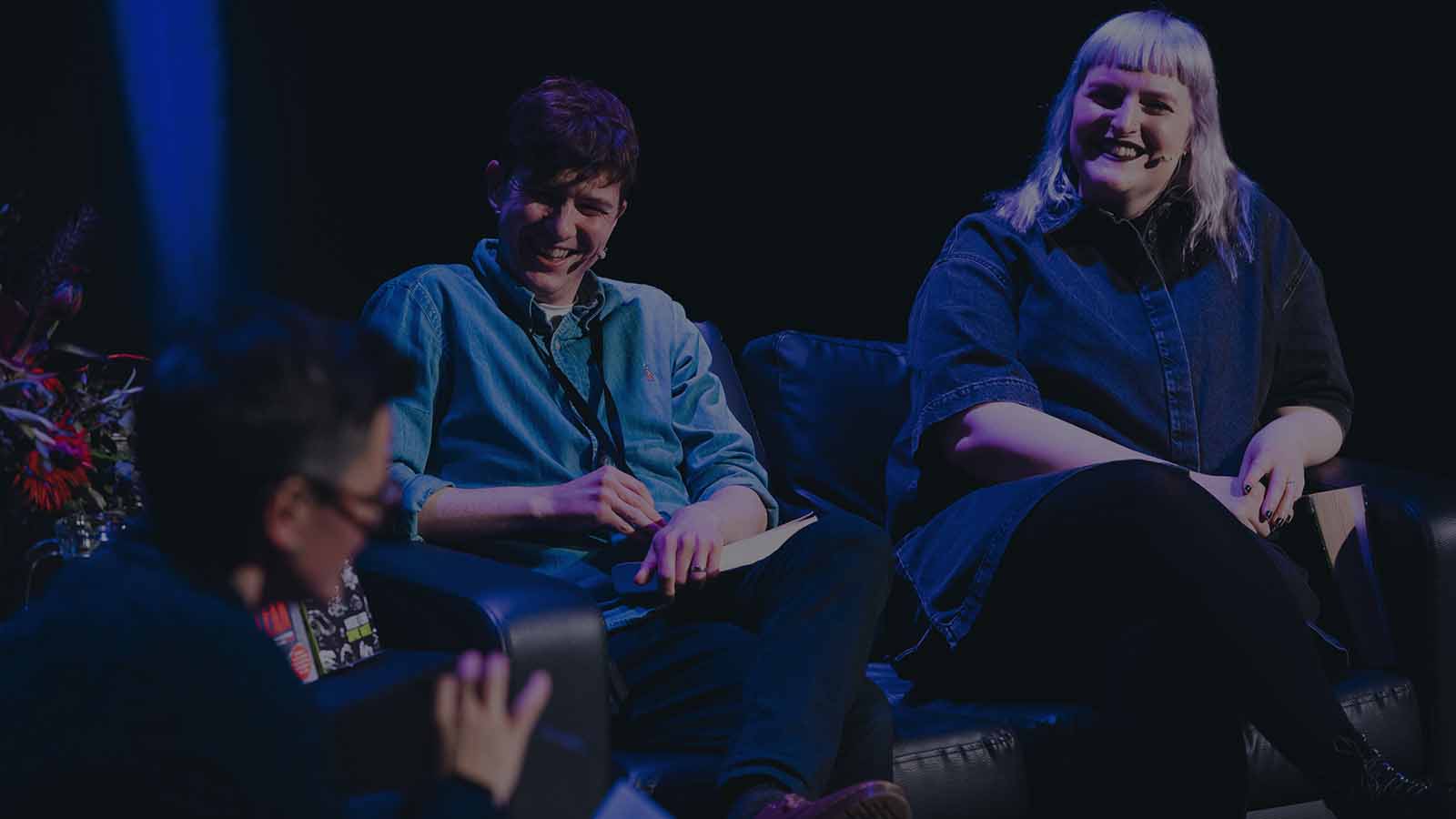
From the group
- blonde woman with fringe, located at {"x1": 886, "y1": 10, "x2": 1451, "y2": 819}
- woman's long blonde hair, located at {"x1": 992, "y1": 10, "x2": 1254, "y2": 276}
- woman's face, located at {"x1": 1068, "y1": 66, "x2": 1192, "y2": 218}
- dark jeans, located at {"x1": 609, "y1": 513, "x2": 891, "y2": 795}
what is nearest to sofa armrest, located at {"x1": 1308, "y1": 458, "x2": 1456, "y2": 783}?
blonde woman with fringe, located at {"x1": 886, "y1": 10, "x2": 1451, "y2": 819}

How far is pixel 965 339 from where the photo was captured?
2.09 meters

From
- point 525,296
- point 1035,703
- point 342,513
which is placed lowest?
point 1035,703

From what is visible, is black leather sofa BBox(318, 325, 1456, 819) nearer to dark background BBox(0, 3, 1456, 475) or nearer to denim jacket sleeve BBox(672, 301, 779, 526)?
denim jacket sleeve BBox(672, 301, 779, 526)

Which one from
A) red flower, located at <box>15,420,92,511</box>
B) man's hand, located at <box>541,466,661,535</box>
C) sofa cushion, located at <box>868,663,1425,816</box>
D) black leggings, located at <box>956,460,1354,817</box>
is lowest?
sofa cushion, located at <box>868,663,1425,816</box>

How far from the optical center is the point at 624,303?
2.09 metres

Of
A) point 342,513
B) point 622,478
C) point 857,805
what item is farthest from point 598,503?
point 342,513

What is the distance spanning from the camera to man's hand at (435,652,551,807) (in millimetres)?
965

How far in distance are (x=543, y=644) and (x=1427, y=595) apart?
3.99 feet

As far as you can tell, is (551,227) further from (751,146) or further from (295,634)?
(751,146)

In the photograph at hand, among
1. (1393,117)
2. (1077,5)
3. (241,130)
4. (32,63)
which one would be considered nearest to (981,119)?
(1077,5)

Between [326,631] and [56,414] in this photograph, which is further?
[56,414]

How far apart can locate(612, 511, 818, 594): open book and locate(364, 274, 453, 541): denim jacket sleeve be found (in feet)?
0.86

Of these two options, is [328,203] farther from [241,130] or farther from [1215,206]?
[1215,206]

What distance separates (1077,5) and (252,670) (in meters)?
2.55
